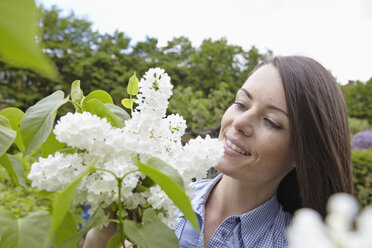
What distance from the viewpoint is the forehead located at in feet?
3.20

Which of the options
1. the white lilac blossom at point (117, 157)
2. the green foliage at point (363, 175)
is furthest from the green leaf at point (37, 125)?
→ the green foliage at point (363, 175)

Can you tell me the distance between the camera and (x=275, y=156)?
3.31 ft

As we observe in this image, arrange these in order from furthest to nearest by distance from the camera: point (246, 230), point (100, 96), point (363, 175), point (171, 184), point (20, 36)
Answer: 1. point (363, 175)
2. point (246, 230)
3. point (100, 96)
4. point (171, 184)
5. point (20, 36)

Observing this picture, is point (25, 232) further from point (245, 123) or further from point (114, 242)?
point (245, 123)

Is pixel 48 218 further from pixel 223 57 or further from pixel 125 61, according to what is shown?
pixel 223 57

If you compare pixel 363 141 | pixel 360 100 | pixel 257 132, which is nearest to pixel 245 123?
pixel 257 132

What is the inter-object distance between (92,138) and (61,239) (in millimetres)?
136

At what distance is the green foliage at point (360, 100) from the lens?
46.1ft

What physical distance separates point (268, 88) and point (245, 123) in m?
0.13

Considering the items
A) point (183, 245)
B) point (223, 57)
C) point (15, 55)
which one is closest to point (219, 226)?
point (183, 245)

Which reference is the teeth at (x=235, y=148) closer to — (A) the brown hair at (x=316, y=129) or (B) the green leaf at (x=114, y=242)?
(A) the brown hair at (x=316, y=129)

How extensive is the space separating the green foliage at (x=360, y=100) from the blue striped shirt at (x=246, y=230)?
1418 centimetres

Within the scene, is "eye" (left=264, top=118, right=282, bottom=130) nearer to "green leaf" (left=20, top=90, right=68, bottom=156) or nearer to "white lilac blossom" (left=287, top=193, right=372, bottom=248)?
"green leaf" (left=20, top=90, right=68, bottom=156)

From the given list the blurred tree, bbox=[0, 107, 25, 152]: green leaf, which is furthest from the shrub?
bbox=[0, 107, 25, 152]: green leaf
